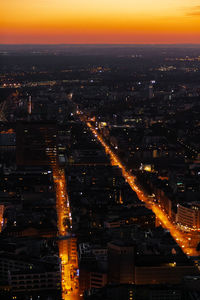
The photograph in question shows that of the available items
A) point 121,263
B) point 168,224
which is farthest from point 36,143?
point 121,263

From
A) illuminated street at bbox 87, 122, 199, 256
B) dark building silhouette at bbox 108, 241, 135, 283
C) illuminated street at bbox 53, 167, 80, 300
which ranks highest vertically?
dark building silhouette at bbox 108, 241, 135, 283

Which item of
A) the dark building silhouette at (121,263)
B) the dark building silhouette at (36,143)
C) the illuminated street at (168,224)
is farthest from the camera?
the dark building silhouette at (36,143)

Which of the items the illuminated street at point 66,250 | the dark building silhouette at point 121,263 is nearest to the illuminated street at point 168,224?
the dark building silhouette at point 121,263

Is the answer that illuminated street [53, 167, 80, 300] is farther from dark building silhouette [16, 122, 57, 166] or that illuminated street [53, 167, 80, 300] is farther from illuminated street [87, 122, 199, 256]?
dark building silhouette [16, 122, 57, 166]

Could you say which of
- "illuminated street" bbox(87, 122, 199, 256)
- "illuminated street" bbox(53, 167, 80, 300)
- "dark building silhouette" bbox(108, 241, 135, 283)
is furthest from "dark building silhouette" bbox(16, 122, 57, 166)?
"dark building silhouette" bbox(108, 241, 135, 283)

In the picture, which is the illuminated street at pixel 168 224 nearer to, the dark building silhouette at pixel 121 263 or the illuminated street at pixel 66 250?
the dark building silhouette at pixel 121 263

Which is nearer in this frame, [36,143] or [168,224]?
[168,224]

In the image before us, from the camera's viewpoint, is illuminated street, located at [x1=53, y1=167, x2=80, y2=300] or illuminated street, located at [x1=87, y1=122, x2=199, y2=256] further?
illuminated street, located at [x1=87, y1=122, x2=199, y2=256]

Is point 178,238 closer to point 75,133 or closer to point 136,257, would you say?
point 136,257

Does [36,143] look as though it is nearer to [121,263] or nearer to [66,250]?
[66,250]
